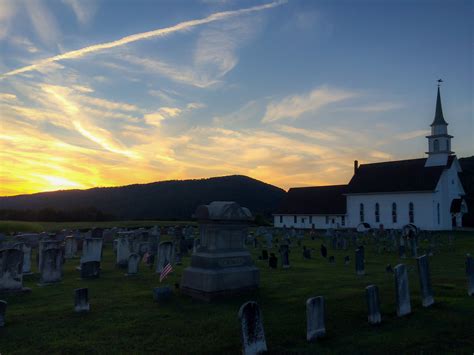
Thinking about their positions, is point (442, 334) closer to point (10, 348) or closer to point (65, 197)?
point (10, 348)

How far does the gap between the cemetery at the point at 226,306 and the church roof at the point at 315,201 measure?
39989mm

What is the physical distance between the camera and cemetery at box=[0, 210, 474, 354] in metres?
6.68

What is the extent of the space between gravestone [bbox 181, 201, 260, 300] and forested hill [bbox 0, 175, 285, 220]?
90.5 metres

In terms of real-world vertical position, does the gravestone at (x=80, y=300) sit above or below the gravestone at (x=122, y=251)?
below

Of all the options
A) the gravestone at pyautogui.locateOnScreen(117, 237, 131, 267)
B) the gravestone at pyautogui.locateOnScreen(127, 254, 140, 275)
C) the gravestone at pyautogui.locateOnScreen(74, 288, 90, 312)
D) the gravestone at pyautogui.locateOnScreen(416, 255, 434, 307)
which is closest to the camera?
the gravestone at pyautogui.locateOnScreen(74, 288, 90, 312)

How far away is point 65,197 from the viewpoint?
372 ft

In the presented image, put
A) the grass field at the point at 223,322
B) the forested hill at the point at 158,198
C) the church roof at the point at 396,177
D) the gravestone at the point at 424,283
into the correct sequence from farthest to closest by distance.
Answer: the forested hill at the point at 158,198 → the church roof at the point at 396,177 → the gravestone at the point at 424,283 → the grass field at the point at 223,322

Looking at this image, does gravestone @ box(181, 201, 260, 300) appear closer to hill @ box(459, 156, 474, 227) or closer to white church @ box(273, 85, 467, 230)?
white church @ box(273, 85, 467, 230)

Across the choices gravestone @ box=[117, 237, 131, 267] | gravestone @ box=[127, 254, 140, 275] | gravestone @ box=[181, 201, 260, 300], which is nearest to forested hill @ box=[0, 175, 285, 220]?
gravestone @ box=[117, 237, 131, 267]

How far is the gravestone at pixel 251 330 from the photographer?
20.0 ft

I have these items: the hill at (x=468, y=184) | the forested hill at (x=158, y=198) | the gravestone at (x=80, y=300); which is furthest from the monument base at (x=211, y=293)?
the forested hill at (x=158, y=198)

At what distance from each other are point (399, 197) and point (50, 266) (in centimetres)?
4510

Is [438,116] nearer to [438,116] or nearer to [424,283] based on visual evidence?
[438,116]

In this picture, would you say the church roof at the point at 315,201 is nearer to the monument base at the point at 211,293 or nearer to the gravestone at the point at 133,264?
the gravestone at the point at 133,264
